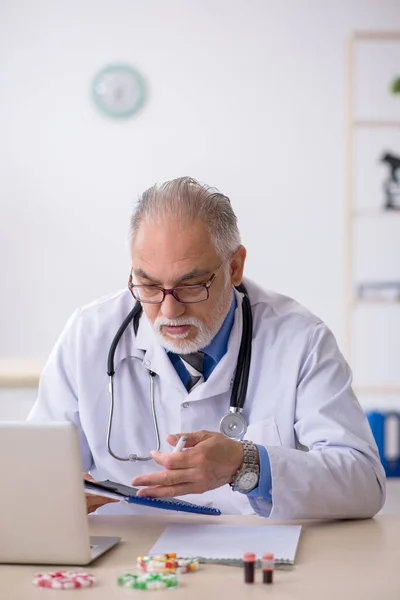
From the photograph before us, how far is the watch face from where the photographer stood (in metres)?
1.59

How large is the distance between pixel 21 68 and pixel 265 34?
132 cm

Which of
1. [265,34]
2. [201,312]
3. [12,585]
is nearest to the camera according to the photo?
[12,585]

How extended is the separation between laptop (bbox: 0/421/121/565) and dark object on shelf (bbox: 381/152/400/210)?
3677mm

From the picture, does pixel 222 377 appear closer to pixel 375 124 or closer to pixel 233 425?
pixel 233 425

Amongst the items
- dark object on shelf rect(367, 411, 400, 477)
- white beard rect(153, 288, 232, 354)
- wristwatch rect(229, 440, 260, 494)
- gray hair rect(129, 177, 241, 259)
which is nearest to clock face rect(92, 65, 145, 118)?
dark object on shelf rect(367, 411, 400, 477)

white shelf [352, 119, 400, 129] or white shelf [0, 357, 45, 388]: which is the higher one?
white shelf [352, 119, 400, 129]

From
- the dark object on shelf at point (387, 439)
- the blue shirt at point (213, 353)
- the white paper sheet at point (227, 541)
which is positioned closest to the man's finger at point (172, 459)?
the white paper sheet at point (227, 541)

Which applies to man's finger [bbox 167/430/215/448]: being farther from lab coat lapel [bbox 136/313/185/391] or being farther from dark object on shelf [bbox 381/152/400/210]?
dark object on shelf [bbox 381/152/400/210]

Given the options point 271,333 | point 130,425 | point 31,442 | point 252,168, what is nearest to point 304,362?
point 271,333

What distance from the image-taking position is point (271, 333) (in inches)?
77.6

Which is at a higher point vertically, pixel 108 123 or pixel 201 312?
pixel 108 123

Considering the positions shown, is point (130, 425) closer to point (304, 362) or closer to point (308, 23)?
point (304, 362)

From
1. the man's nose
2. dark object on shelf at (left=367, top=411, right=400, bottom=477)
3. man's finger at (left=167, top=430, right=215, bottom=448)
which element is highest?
the man's nose

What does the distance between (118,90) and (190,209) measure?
3.14 metres
